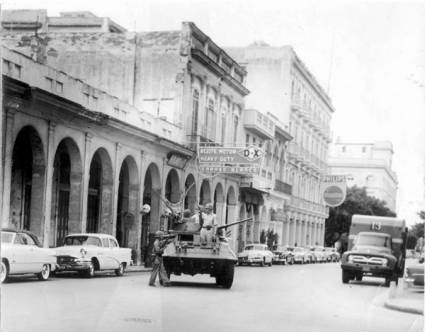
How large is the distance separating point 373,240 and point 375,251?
1.17 meters

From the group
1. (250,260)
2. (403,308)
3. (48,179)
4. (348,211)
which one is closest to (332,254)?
(348,211)

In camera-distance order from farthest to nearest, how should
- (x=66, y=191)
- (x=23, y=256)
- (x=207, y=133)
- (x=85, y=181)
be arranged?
1. (x=207, y=133)
2. (x=66, y=191)
3. (x=85, y=181)
4. (x=23, y=256)

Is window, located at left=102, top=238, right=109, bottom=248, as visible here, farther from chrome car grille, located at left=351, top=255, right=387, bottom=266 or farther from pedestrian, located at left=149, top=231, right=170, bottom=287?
chrome car grille, located at left=351, top=255, right=387, bottom=266

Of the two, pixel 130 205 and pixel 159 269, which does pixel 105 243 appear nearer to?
pixel 159 269

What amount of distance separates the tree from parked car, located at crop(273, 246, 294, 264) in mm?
15463

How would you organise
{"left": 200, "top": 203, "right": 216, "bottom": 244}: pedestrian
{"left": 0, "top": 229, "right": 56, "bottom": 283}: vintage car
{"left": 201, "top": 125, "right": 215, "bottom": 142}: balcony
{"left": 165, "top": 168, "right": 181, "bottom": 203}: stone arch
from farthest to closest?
{"left": 201, "top": 125, "right": 215, "bottom": 142}: balcony
{"left": 165, "top": 168, "right": 181, "bottom": 203}: stone arch
{"left": 200, "top": 203, "right": 216, "bottom": 244}: pedestrian
{"left": 0, "top": 229, "right": 56, "bottom": 283}: vintage car

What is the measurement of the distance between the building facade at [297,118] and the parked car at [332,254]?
2.54 meters

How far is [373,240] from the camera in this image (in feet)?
85.3

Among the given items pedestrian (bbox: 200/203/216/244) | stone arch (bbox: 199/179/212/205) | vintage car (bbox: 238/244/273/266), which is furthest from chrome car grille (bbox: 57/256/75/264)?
vintage car (bbox: 238/244/273/266)

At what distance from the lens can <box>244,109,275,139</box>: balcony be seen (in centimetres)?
4417

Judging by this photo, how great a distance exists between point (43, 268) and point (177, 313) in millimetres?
7496

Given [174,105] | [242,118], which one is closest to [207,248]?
[174,105]

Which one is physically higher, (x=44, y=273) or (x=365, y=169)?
(x=365, y=169)

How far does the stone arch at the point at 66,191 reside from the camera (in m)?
25.3
